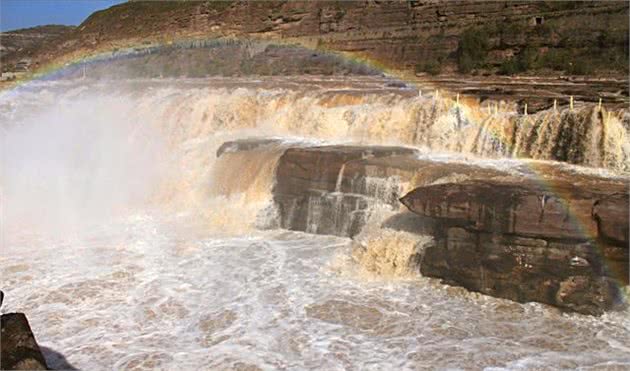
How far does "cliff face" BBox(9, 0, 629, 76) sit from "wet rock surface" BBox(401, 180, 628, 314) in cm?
1677

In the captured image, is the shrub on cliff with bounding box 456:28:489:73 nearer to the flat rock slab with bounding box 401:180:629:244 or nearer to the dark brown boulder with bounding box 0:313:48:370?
the flat rock slab with bounding box 401:180:629:244

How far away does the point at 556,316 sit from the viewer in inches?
335

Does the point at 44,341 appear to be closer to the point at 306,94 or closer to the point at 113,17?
the point at 306,94

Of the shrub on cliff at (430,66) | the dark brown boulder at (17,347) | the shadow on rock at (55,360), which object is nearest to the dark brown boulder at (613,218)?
the shadow on rock at (55,360)

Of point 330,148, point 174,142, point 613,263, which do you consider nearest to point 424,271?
→ point 613,263

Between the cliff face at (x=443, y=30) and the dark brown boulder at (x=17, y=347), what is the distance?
22.6m

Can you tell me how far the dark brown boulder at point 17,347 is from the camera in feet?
19.1

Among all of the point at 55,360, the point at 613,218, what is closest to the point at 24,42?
the point at 55,360

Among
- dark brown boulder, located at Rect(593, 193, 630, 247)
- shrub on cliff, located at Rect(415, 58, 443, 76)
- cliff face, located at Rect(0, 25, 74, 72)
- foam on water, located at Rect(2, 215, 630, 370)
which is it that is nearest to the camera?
foam on water, located at Rect(2, 215, 630, 370)

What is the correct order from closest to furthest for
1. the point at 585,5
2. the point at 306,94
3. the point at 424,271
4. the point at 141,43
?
the point at 424,271 → the point at 306,94 → the point at 585,5 → the point at 141,43

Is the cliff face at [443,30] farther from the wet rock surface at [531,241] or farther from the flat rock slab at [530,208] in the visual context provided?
the wet rock surface at [531,241]

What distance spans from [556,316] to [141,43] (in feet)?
174

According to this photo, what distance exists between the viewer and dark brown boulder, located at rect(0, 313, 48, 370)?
5836mm

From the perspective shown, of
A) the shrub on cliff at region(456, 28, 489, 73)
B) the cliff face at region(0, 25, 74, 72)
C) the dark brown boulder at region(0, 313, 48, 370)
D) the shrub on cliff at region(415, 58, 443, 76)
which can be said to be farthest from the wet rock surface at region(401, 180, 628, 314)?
the cliff face at region(0, 25, 74, 72)
